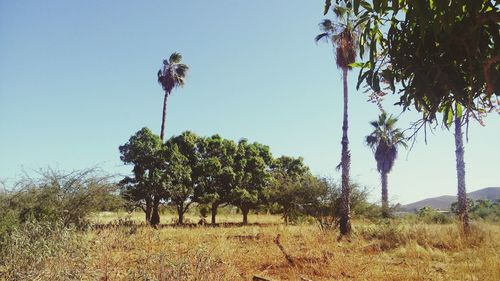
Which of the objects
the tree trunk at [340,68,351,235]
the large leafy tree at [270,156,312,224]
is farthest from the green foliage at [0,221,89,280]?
the large leafy tree at [270,156,312,224]

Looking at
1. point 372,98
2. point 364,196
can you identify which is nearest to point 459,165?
point 364,196

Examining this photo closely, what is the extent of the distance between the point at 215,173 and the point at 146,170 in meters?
5.87

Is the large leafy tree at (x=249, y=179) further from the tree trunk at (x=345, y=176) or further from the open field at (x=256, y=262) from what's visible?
the open field at (x=256, y=262)

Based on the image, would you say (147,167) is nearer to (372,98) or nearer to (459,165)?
(459,165)

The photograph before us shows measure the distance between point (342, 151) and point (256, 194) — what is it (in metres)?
14.6

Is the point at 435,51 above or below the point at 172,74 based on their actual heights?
below

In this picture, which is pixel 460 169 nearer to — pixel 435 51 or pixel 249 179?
pixel 435 51

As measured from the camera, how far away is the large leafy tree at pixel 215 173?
114 feet

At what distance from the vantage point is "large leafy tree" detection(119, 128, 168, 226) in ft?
105

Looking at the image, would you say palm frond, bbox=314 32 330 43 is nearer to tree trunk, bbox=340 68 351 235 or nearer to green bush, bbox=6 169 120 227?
tree trunk, bbox=340 68 351 235

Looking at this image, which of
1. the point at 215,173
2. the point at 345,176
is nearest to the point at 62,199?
the point at 345,176

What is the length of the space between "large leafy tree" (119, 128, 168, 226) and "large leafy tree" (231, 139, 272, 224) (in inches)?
259

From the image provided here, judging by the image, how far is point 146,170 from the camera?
33.0m

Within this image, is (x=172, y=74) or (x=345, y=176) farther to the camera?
(x=172, y=74)
